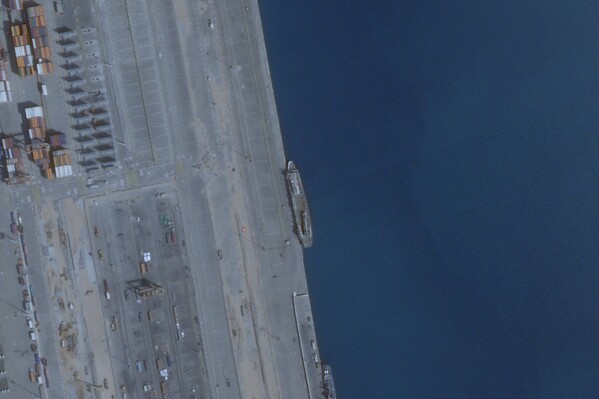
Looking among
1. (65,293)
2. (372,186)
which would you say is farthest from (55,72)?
(372,186)

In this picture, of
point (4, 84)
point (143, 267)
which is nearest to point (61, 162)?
point (4, 84)

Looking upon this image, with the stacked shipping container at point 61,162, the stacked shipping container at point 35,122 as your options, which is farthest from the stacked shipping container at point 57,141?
the stacked shipping container at point 35,122

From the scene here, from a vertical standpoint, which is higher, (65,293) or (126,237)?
(126,237)

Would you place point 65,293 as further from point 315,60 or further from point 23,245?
point 315,60

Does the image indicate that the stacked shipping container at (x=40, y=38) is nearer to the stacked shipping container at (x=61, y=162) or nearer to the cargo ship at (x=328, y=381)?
the stacked shipping container at (x=61, y=162)

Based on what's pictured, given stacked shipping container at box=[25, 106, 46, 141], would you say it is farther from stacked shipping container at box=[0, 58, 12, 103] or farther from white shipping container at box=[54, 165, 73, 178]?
white shipping container at box=[54, 165, 73, 178]
